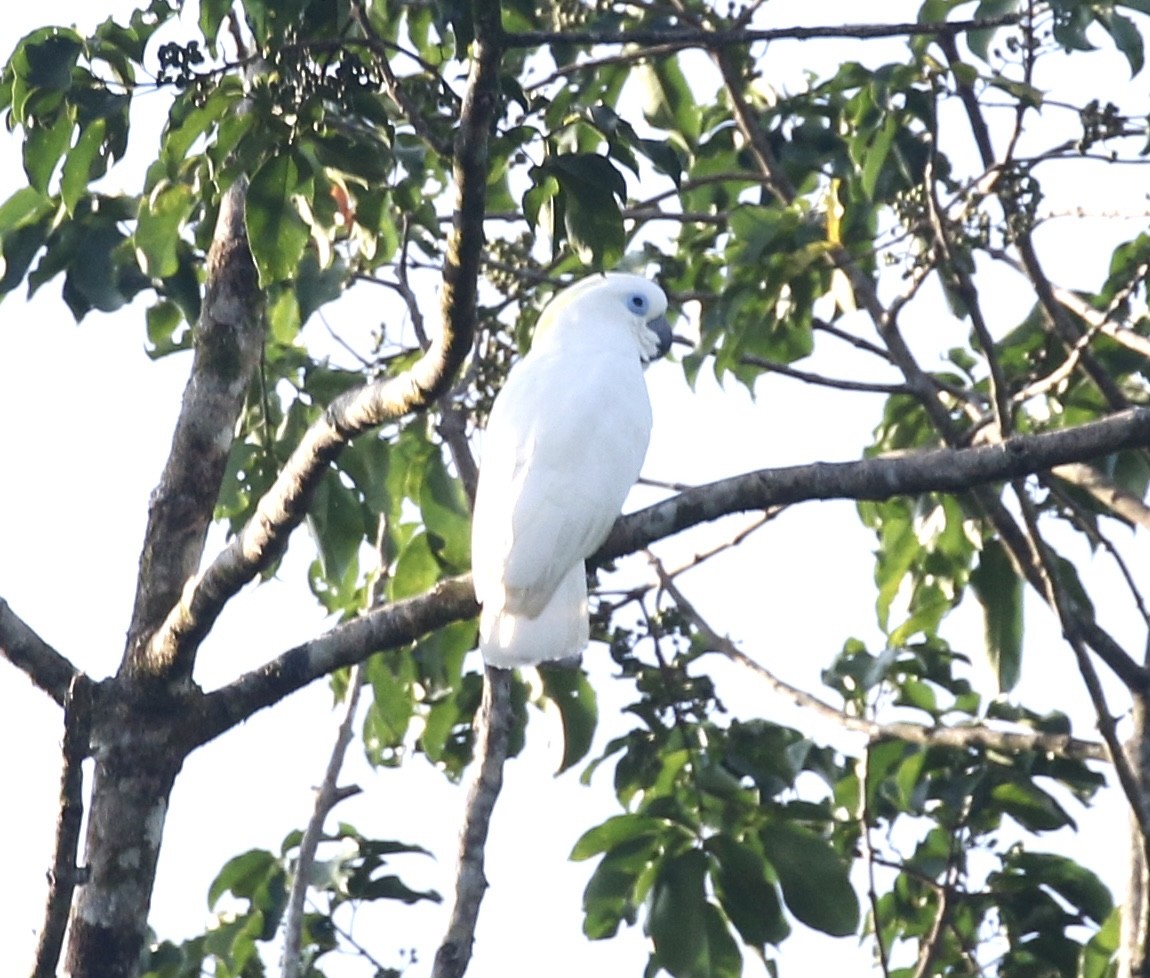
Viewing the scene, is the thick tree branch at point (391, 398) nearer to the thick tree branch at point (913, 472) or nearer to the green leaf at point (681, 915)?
the thick tree branch at point (913, 472)

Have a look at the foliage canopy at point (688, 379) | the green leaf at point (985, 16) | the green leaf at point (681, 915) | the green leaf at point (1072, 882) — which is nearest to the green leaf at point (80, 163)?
the foliage canopy at point (688, 379)

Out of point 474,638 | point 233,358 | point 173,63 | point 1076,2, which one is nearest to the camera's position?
point 173,63

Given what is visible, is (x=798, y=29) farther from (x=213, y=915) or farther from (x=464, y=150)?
(x=213, y=915)

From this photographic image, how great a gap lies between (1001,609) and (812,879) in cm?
82

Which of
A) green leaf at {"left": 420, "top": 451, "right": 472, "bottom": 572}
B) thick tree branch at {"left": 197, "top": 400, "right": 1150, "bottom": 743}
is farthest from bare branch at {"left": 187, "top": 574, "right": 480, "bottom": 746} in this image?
green leaf at {"left": 420, "top": 451, "right": 472, "bottom": 572}

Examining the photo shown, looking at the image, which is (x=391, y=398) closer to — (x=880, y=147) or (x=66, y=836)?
(x=66, y=836)

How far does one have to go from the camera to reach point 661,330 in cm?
461

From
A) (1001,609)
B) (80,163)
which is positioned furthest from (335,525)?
(1001,609)

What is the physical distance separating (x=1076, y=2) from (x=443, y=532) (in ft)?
5.59

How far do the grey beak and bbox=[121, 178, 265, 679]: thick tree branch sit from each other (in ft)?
4.44

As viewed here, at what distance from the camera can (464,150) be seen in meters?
2.44

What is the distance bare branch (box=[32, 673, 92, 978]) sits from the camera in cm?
254

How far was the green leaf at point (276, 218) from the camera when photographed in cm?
275

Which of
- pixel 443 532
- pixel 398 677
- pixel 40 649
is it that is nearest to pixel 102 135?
pixel 40 649
